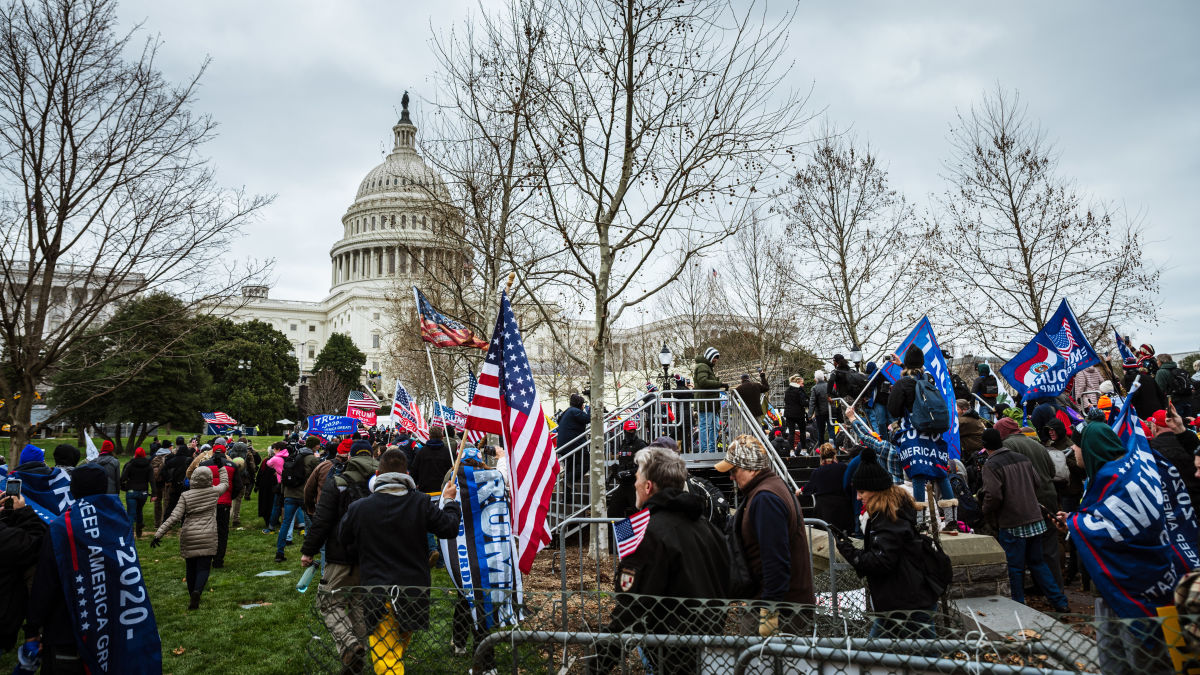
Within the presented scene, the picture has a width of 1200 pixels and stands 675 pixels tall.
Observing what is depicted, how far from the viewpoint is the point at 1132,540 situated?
4242mm

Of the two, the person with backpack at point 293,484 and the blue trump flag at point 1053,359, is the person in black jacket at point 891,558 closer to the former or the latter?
the blue trump flag at point 1053,359

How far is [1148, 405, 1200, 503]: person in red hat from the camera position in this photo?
7.32 m

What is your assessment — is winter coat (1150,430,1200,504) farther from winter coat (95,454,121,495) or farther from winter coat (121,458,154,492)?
winter coat (121,458,154,492)

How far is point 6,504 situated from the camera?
5609mm

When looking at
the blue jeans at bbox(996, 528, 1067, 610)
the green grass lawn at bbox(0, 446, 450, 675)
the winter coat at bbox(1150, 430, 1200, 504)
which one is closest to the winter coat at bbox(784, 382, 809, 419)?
the winter coat at bbox(1150, 430, 1200, 504)

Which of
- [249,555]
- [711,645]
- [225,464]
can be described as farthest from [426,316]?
[711,645]

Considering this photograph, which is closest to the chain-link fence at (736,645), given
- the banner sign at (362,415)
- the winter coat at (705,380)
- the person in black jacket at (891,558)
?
the person in black jacket at (891,558)

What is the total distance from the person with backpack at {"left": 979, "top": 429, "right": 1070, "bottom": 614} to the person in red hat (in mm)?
1363

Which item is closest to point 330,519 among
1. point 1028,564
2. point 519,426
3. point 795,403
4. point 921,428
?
point 519,426

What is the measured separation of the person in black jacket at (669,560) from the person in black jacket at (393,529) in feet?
5.93

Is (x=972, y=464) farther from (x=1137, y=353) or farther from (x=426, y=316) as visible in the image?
(x=426, y=316)

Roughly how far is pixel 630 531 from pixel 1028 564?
14.2 ft

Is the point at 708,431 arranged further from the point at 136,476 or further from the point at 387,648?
the point at 136,476

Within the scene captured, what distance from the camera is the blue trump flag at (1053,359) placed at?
945 centimetres
